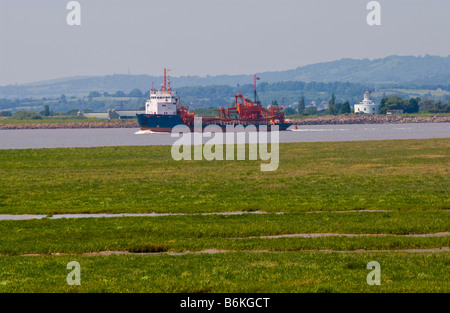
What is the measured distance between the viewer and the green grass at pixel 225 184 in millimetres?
30844

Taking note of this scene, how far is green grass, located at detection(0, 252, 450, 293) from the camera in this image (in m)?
16.0

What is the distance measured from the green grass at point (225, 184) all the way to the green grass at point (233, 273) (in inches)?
397

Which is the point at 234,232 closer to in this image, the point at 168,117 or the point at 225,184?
the point at 225,184

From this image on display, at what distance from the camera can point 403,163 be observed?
5303 cm

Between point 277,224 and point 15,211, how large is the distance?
11783 mm

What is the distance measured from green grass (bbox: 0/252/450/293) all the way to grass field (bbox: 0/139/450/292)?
0.03 meters

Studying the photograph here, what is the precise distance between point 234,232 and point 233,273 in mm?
6197

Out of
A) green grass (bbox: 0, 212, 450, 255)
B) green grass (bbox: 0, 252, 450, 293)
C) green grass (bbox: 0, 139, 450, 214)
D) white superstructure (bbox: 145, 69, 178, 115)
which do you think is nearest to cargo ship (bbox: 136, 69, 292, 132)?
white superstructure (bbox: 145, 69, 178, 115)

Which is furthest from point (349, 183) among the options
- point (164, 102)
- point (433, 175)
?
point (164, 102)

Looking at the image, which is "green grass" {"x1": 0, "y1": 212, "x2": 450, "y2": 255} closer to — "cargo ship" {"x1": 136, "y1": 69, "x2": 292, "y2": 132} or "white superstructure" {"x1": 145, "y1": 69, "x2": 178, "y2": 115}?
"cargo ship" {"x1": 136, "y1": 69, "x2": 292, "y2": 132}

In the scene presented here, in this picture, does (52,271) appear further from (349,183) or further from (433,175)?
(433,175)

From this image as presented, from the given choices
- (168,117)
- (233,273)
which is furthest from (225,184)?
(168,117)

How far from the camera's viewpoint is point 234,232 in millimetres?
23625

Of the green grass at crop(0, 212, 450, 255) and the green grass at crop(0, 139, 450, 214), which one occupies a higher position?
the green grass at crop(0, 212, 450, 255)
